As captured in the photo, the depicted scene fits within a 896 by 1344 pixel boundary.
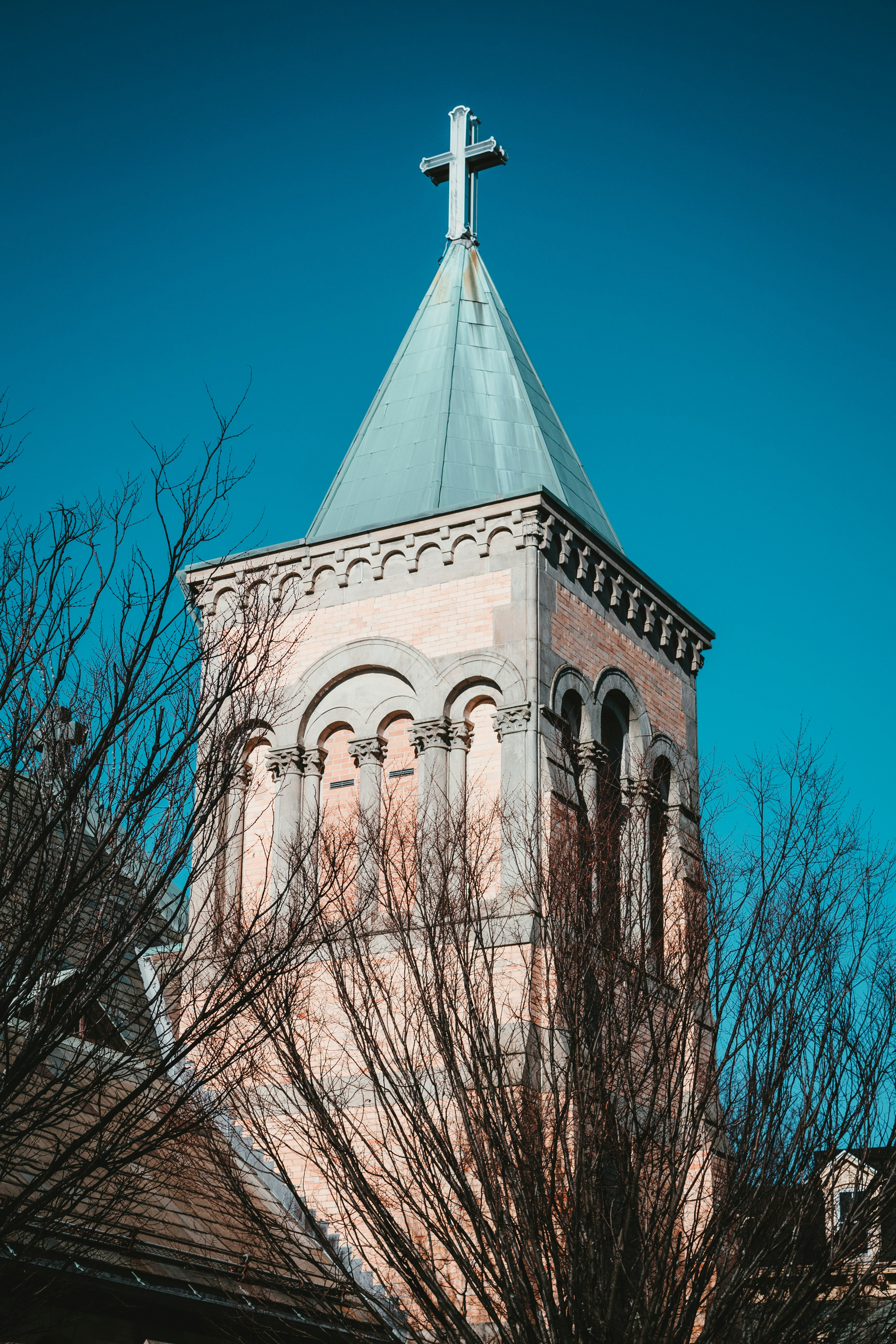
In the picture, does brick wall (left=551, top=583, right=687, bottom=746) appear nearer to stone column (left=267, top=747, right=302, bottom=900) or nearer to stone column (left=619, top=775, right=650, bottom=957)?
stone column (left=619, top=775, right=650, bottom=957)

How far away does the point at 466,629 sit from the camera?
25.0m

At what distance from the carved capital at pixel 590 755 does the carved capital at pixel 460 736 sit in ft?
4.98

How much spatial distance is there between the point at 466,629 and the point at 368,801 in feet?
9.32

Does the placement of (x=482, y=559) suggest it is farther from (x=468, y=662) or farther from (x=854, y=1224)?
(x=854, y=1224)

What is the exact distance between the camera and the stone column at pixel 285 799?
81.3ft

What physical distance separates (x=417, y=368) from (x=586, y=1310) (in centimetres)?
1851

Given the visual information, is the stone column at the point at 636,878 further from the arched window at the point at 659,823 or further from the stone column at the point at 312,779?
the stone column at the point at 312,779

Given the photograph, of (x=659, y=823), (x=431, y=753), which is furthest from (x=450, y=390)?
(x=659, y=823)

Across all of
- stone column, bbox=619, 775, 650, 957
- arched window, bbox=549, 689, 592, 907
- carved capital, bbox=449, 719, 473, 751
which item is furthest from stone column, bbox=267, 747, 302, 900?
stone column, bbox=619, 775, 650, 957

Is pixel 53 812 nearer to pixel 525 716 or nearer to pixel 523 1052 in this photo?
pixel 523 1052

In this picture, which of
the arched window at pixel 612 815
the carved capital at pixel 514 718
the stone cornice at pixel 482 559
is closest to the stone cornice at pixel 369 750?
the carved capital at pixel 514 718

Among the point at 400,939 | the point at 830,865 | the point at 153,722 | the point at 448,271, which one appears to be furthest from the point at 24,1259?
the point at 448,271

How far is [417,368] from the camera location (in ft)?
98.0

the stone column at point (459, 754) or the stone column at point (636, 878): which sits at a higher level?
the stone column at point (459, 754)
